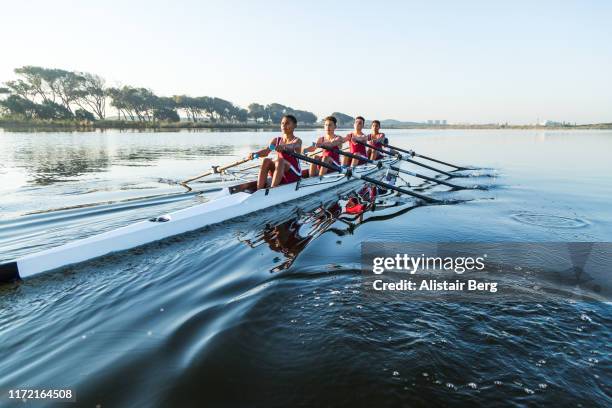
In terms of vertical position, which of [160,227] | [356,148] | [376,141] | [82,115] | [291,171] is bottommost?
[160,227]

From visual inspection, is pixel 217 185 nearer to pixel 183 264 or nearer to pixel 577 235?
pixel 183 264

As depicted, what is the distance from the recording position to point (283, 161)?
8.70 meters

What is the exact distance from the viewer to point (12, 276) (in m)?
4.12

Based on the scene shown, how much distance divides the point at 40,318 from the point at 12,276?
45.1 inches

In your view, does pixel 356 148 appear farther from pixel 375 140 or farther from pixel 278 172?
pixel 278 172

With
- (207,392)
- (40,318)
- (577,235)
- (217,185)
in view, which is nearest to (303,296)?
(207,392)

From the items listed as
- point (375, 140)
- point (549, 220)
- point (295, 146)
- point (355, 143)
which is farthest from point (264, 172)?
point (375, 140)

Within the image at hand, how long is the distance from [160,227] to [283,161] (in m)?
3.88

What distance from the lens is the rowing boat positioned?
4.28m

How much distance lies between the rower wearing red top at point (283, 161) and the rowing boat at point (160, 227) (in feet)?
0.97

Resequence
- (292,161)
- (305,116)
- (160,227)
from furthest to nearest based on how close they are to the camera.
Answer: (305,116) → (292,161) → (160,227)

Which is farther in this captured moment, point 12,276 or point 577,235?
point 577,235

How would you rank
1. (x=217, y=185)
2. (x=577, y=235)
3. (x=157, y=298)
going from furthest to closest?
(x=217, y=185), (x=577, y=235), (x=157, y=298)

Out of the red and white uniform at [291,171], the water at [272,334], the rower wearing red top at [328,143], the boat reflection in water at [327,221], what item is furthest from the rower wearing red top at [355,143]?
the water at [272,334]
